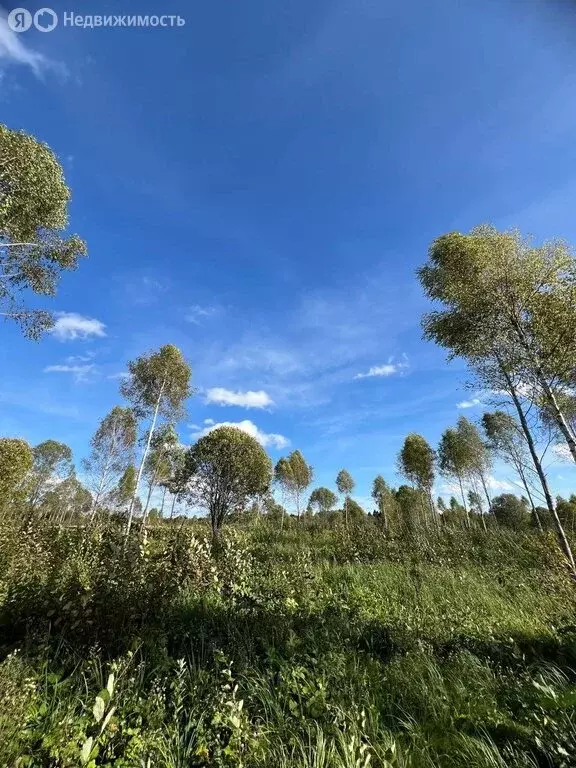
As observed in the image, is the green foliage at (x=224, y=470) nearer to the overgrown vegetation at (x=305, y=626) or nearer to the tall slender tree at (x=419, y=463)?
the overgrown vegetation at (x=305, y=626)

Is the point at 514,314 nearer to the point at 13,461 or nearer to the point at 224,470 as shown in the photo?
the point at 224,470

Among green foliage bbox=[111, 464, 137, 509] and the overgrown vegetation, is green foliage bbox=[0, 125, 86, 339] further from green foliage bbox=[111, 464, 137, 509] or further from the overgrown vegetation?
green foliage bbox=[111, 464, 137, 509]

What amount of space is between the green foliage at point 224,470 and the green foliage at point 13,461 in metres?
8.22

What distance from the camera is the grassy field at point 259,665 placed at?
2.56m

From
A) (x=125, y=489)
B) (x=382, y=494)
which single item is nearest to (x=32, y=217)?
(x=125, y=489)

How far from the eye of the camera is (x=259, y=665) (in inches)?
152

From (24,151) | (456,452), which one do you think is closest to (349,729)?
(24,151)

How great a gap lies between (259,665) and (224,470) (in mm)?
14032

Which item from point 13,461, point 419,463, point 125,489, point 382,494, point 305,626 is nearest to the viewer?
point 305,626

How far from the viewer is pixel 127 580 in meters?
4.37

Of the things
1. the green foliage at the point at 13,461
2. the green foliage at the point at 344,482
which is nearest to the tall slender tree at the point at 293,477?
the green foliage at the point at 344,482

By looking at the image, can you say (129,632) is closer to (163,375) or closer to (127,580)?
(127,580)

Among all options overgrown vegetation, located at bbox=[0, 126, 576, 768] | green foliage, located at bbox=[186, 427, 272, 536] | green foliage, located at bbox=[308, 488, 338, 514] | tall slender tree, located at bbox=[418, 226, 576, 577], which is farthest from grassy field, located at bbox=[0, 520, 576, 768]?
green foliage, located at bbox=[308, 488, 338, 514]

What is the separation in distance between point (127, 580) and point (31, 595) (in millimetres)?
1281
